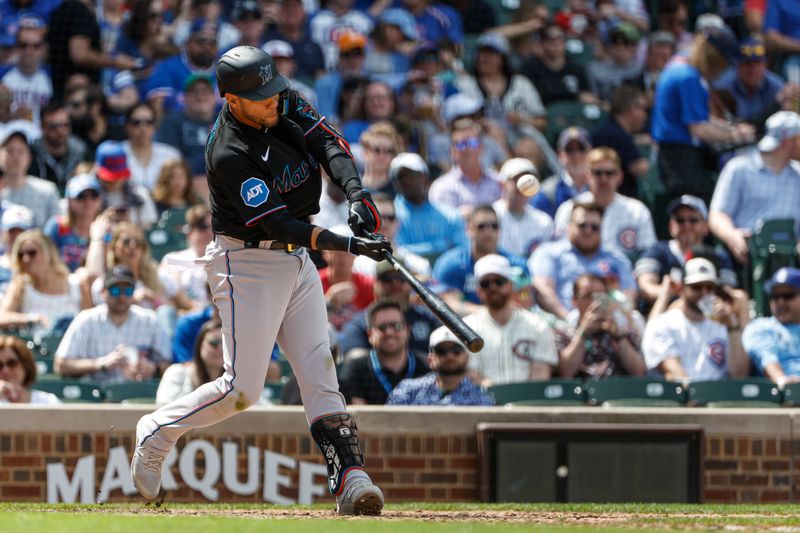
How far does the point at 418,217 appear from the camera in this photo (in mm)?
9992

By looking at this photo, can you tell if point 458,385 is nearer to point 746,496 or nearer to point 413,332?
point 413,332

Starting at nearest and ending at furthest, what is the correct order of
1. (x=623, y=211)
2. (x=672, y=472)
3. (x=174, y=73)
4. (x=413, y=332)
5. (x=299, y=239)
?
(x=299, y=239) → (x=672, y=472) → (x=413, y=332) → (x=623, y=211) → (x=174, y=73)

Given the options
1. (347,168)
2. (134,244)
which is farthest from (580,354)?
(347,168)

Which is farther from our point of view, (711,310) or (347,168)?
(711,310)

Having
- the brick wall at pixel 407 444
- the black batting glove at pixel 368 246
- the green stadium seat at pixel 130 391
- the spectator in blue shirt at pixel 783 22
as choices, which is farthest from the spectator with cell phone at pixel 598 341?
the spectator in blue shirt at pixel 783 22

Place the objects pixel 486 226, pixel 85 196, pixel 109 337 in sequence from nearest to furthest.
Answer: pixel 109 337 → pixel 486 226 → pixel 85 196

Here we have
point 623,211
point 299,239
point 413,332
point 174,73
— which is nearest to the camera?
point 299,239

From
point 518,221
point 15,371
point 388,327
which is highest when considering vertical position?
point 518,221

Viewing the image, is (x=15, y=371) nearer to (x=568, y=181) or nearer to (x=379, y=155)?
(x=379, y=155)

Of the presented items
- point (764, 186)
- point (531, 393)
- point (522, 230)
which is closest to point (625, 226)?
point (522, 230)

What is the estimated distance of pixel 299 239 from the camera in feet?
16.2

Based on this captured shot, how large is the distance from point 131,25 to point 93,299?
3.99m

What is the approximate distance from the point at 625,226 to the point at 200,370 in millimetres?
3933

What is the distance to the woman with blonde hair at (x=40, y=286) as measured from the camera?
350 inches
